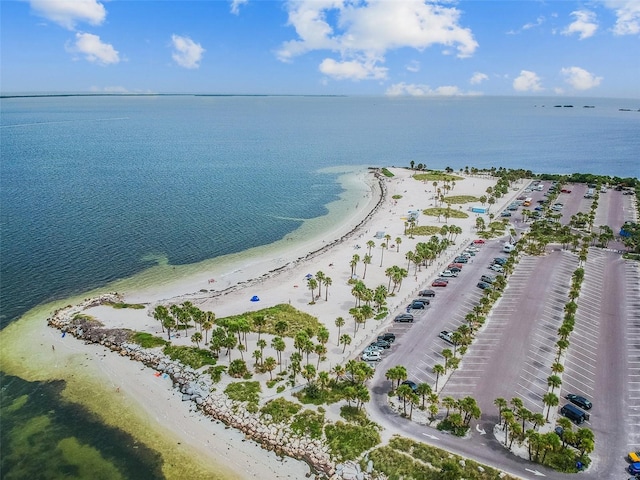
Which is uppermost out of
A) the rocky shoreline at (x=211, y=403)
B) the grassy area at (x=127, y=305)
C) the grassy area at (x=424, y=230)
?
the grassy area at (x=424, y=230)

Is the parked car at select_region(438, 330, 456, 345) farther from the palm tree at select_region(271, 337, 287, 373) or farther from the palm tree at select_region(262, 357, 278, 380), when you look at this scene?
the palm tree at select_region(262, 357, 278, 380)

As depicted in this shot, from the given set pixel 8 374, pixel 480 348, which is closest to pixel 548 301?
pixel 480 348

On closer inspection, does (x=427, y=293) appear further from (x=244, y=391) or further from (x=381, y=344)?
(x=244, y=391)

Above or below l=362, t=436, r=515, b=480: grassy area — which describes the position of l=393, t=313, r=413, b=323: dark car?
above

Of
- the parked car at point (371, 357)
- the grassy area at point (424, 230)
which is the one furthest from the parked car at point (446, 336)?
the grassy area at point (424, 230)

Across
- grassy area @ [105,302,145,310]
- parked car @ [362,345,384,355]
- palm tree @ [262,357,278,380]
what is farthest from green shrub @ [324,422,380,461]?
grassy area @ [105,302,145,310]

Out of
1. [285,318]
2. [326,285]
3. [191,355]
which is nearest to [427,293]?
[326,285]

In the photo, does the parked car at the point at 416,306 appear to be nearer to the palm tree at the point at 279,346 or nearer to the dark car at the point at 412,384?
the dark car at the point at 412,384
